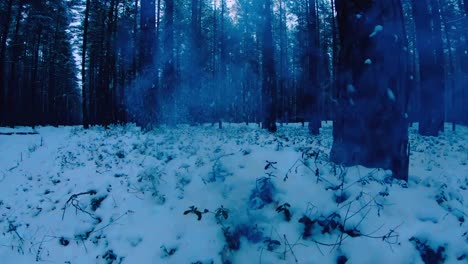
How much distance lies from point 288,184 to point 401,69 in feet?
7.60

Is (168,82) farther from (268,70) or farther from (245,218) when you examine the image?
(245,218)

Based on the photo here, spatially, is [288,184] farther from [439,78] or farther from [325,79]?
[325,79]

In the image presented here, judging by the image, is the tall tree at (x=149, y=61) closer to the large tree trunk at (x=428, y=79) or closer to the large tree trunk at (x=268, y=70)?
the large tree trunk at (x=268, y=70)

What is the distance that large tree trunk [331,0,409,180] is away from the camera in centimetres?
413

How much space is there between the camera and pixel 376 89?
4164 millimetres

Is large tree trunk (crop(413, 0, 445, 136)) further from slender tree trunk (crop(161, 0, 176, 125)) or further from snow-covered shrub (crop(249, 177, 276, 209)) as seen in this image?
snow-covered shrub (crop(249, 177, 276, 209))

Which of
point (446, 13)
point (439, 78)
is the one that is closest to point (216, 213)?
point (439, 78)

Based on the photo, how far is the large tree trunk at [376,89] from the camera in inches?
163

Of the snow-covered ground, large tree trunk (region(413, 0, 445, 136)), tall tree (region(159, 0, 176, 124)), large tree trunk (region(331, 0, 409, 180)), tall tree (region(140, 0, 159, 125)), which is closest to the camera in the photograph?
the snow-covered ground

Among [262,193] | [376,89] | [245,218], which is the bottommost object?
[245,218]

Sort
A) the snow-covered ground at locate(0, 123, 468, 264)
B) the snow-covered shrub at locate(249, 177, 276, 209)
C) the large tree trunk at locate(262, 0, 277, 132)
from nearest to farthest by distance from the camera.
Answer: the snow-covered ground at locate(0, 123, 468, 264) < the snow-covered shrub at locate(249, 177, 276, 209) < the large tree trunk at locate(262, 0, 277, 132)

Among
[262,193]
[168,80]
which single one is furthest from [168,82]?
[262,193]

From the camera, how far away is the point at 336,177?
3816 millimetres

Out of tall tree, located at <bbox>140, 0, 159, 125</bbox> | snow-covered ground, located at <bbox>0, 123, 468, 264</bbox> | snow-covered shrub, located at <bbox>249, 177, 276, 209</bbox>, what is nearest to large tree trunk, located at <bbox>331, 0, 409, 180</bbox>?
snow-covered ground, located at <bbox>0, 123, 468, 264</bbox>
